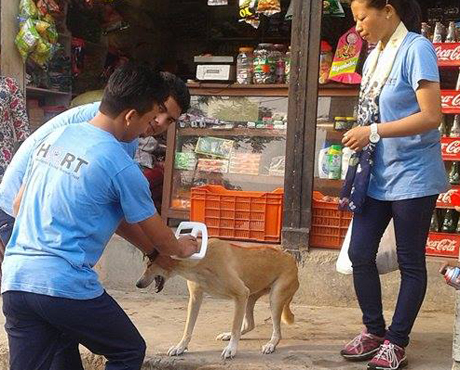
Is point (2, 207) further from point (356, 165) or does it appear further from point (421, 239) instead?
point (421, 239)

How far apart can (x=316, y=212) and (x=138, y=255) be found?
151 centimetres

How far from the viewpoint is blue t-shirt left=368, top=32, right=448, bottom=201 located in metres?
3.62

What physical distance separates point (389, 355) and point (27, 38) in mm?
3995

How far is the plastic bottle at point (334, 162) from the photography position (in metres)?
5.72

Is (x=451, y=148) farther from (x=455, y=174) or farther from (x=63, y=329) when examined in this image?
(x=63, y=329)

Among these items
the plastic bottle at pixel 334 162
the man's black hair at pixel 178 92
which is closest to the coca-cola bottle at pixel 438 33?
the plastic bottle at pixel 334 162

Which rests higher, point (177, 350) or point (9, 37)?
point (9, 37)

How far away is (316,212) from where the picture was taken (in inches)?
221

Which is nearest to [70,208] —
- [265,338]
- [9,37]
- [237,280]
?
[237,280]

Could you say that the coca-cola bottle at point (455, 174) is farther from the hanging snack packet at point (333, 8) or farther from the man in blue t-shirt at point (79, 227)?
the man in blue t-shirt at point (79, 227)

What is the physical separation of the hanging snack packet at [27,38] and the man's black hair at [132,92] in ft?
11.2

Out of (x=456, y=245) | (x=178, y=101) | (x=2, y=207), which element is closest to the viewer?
(x=178, y=101)

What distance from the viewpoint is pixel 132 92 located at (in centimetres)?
286

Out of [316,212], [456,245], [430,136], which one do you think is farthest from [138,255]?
[430,136]
